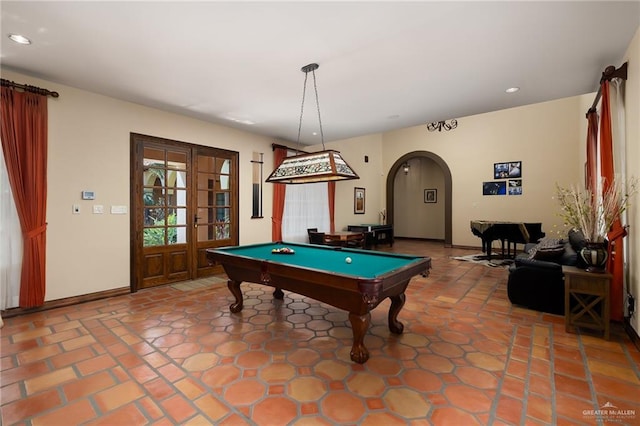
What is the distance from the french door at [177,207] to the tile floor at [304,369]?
1.16m

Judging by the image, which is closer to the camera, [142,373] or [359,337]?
[142,373]

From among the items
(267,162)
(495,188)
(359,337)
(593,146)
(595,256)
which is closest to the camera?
(359,337)

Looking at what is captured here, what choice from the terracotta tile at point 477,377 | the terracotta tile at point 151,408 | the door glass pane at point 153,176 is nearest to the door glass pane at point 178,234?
the door glass pane at point 153,176

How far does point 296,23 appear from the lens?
2.44 meters

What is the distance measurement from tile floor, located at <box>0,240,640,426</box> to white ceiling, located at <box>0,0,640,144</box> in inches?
111

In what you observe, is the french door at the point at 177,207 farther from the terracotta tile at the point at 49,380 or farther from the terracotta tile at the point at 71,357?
the terracotta tile at the point at 49,380

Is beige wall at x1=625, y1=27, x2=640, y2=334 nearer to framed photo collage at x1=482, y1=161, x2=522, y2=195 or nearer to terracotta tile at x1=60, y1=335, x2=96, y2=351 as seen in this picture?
terracotta tile at x1=60, y1=335, x2=96, y2=351

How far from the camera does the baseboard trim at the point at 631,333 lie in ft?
8.45

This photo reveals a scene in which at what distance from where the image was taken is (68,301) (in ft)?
12.5

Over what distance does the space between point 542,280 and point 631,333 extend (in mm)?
867

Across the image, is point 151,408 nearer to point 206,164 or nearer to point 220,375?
Result: point 220,375

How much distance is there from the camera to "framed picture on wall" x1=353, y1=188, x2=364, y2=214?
9.52 meters

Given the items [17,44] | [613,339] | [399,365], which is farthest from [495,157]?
[17,44]

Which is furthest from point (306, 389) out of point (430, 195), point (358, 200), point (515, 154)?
point (430, 195)
